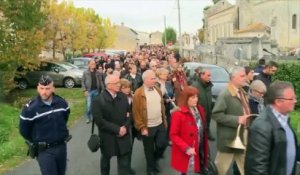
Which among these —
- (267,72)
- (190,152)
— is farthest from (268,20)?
(190,152)

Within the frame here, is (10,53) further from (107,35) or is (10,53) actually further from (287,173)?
(107,35)

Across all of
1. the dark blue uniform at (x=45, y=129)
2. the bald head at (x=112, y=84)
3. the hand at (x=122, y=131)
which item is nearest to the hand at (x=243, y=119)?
the hand at (x=122, y=131)

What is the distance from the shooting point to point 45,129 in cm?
564

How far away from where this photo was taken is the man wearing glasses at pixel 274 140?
3693 mm

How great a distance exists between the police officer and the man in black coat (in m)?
0.86

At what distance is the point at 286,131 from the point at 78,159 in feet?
19.9

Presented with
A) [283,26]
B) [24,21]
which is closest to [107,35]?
[283,26]

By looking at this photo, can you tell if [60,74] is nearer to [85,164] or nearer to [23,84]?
[23,84]

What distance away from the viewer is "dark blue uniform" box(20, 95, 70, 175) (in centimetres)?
560

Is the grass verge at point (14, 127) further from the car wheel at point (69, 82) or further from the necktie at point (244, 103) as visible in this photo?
the necktie at point (244, 103)

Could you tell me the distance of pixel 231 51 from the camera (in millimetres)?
30859

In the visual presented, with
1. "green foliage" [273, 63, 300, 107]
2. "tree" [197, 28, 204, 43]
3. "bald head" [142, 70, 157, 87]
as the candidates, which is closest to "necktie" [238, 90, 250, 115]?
"bald head" [142, 70, 157, 87]

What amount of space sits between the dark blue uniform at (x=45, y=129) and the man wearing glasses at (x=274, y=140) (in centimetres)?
272

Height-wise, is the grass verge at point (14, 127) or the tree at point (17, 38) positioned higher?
the tree at point (17, 38)
